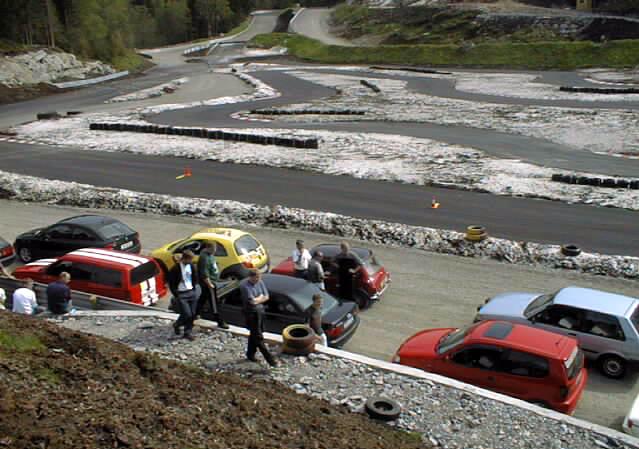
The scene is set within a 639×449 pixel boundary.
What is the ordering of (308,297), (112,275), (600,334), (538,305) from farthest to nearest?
(112,275)
(538,305)
(308,297)
(600,334)

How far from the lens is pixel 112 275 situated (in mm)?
14789

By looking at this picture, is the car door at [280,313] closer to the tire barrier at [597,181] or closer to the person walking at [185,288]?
the person walking at [185,288]

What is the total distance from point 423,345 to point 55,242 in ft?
39.2

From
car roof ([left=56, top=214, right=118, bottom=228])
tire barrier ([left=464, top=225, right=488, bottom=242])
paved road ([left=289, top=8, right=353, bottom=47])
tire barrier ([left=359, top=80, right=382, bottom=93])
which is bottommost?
tire barrier ([left=464, top=225, right=488, bottom=242])

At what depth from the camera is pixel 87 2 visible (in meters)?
79.0

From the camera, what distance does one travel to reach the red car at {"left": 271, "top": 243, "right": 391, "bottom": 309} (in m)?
15.1

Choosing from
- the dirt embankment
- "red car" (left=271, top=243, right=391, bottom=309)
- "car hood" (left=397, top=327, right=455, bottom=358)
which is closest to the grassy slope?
"red car" (left=271, top=243, right=391, bottom=309)

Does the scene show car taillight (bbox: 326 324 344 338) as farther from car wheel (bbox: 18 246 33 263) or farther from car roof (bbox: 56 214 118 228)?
car wheel (bbox: 18 246 33 263)

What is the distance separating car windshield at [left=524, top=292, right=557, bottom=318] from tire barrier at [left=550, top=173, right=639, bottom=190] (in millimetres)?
13207

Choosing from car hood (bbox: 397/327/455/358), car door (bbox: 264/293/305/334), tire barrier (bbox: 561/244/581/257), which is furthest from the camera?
tire barrier (bbox: 561/244/581/257)

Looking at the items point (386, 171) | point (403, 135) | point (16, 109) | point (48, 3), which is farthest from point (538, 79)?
point (48, 3)

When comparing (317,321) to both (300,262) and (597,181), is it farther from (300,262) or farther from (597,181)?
(597,181)

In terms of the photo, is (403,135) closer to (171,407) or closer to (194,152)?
(194,152)

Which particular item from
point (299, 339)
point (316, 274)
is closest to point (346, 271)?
point (316, 274)
